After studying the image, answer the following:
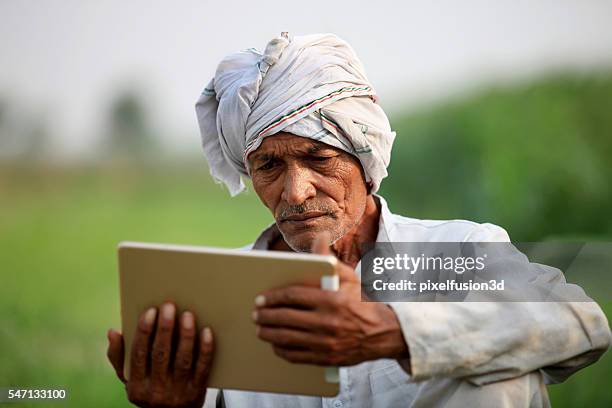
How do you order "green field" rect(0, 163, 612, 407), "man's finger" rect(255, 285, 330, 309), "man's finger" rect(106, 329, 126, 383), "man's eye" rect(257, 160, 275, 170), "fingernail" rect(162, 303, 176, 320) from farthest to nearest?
"green field" rect(0, 163, 612, 407) → "man's eye" rect(257, 160, 275, 170) → "man's finger" rect(106, 329, 126, 383) → "fingernail" rect(162, 303, 176, 320) → "man's finger" rect(255, 285, 330, 309)

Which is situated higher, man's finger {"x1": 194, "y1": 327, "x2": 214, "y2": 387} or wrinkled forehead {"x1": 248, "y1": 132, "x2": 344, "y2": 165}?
wrinkled forehead {"x1": 248, "y1": 132, "x2": 344, "y2": 165}

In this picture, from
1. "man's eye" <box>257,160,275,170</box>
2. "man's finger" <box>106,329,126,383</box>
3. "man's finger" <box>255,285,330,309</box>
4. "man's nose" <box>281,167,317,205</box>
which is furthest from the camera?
"man's eye" <box>257,160,275,170</box>

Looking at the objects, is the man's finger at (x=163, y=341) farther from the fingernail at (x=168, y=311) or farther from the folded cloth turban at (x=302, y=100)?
the folded cloth turban at (x=302, y=100)

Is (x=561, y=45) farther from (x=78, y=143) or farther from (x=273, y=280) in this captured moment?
(x=273, y=280)

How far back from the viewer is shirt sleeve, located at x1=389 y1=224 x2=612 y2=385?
6.59 ft

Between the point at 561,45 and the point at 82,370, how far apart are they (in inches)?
136

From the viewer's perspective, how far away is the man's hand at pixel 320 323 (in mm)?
1870

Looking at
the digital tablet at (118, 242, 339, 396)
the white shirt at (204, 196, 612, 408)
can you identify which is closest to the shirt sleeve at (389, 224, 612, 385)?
the white shirt at (204, 196, 612, 408)

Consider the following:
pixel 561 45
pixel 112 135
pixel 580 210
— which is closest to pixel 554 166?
pixel 580 210

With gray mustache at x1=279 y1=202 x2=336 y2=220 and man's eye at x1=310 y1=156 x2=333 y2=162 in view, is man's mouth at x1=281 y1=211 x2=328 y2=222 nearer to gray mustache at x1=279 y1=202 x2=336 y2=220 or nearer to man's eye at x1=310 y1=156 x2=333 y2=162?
gray mustache at x1=279 y1=202 x2=336 y2=220

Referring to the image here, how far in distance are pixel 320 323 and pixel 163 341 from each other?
0.42 meters

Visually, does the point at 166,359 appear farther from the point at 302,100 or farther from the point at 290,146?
the point at 302,100

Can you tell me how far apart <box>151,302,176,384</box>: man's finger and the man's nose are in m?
0.70

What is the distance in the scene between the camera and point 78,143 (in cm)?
535
